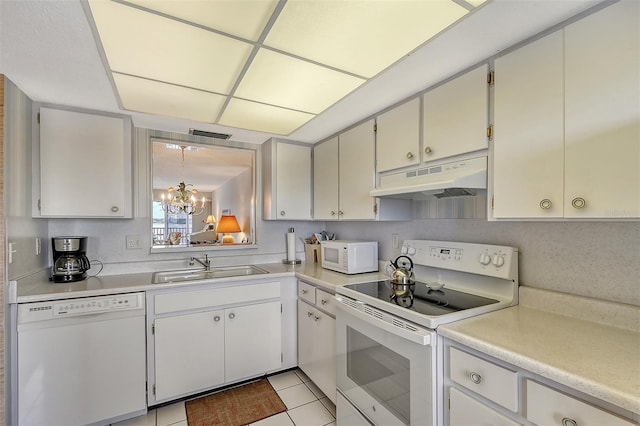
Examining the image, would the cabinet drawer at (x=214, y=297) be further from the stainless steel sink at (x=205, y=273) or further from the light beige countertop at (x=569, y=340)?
the light beige countertop at (x=569, y=340)

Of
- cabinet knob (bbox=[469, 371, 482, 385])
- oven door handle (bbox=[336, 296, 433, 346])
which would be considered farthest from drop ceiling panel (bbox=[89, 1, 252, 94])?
cabinet knob (bbox=[469, 371, 482, 385])

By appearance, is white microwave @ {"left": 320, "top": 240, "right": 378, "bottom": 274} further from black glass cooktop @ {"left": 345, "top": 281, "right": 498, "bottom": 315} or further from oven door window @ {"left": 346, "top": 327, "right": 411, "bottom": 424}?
oven door window @ {"left": 346, "top": 327, "right": 411, "bottom": 424}

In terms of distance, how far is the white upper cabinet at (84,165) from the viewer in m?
1.90

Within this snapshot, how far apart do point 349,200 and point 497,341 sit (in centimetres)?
145

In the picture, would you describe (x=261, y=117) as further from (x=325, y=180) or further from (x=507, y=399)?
(x=507, y=399)

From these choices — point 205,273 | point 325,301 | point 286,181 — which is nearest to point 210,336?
point 205,273

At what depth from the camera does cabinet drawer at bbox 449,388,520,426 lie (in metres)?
0.99

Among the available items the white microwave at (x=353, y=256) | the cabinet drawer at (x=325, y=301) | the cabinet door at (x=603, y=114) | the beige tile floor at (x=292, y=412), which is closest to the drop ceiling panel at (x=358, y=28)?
the cabinet door at (x=603, y=114)

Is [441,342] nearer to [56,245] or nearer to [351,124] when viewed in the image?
[351,124]

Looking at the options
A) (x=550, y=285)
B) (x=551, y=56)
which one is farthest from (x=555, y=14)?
(x=550, y=285)

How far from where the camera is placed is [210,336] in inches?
82.4

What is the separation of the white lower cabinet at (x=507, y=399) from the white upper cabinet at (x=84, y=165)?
2341 millimetres

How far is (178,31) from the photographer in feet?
3.88

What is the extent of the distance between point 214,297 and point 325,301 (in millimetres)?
828
